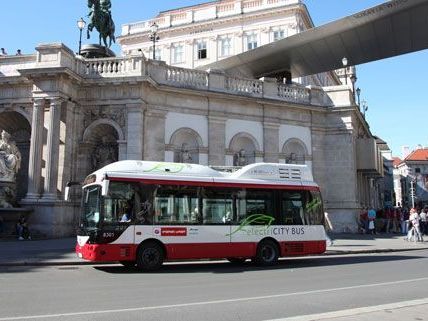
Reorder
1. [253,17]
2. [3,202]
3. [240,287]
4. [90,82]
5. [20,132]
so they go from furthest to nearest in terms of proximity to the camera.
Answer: [253,17] < [20,132] < [90,82] < [3,202] < [240,287]

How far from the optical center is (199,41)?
206ft

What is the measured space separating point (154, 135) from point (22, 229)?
8.04 meters

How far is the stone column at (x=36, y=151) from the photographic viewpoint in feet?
80.1

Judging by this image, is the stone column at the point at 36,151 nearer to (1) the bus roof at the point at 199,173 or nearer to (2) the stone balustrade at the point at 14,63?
(2) the stone balustrade at the point at 14,63

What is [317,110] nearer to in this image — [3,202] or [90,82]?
[90,82]

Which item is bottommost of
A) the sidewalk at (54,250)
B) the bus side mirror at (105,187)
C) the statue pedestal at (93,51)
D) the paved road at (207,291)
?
the paved road at (207,291)

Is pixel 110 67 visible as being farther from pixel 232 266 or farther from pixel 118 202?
pixel 232 266

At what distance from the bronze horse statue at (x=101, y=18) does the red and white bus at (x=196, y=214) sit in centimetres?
1812

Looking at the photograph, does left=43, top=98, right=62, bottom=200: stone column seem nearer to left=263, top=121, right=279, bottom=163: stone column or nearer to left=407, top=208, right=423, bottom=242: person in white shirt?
left=263, top=121, right=279, bottom=163: stone column

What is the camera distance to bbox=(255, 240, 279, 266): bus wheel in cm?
1625

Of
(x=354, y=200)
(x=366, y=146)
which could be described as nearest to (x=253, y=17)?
(x=366, y=146)

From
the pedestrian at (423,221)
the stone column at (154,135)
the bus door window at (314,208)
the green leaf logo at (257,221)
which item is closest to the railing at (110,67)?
the stone column at (154,135)

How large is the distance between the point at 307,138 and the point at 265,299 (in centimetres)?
2254

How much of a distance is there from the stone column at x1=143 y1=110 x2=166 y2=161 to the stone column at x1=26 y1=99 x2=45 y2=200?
17.0ft
